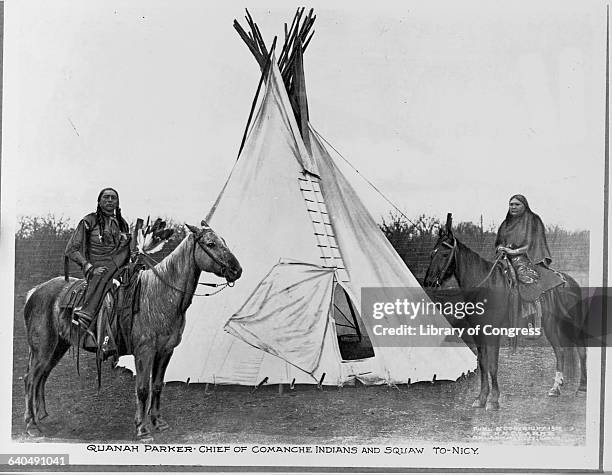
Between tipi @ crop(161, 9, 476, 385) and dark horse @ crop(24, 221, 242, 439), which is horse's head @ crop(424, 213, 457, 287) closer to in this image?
tipi @ crop(161, 9, 476, 385)

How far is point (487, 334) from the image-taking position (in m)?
3.98

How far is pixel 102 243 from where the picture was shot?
3.95m

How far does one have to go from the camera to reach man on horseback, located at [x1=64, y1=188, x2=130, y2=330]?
12.9 ft

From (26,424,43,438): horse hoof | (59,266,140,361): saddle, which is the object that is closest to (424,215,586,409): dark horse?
(59,266,140,361): saddle

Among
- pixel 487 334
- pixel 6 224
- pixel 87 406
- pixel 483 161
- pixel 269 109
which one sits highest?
pixel 269 109

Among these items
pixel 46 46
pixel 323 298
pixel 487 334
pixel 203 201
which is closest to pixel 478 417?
pixel 487 334

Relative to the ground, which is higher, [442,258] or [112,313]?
[442,258]

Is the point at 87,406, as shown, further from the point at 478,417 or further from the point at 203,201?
the point at 478,417

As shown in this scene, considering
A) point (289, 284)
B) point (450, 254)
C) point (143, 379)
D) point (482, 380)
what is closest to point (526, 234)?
point (450, 254)

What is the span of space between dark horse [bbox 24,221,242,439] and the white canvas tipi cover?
8 centimetres

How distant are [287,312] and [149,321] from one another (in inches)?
30.5

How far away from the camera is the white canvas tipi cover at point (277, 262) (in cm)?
395

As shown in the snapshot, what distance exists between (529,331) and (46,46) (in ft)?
10.5

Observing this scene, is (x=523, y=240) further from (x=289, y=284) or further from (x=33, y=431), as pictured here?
(x=33, y=431)
